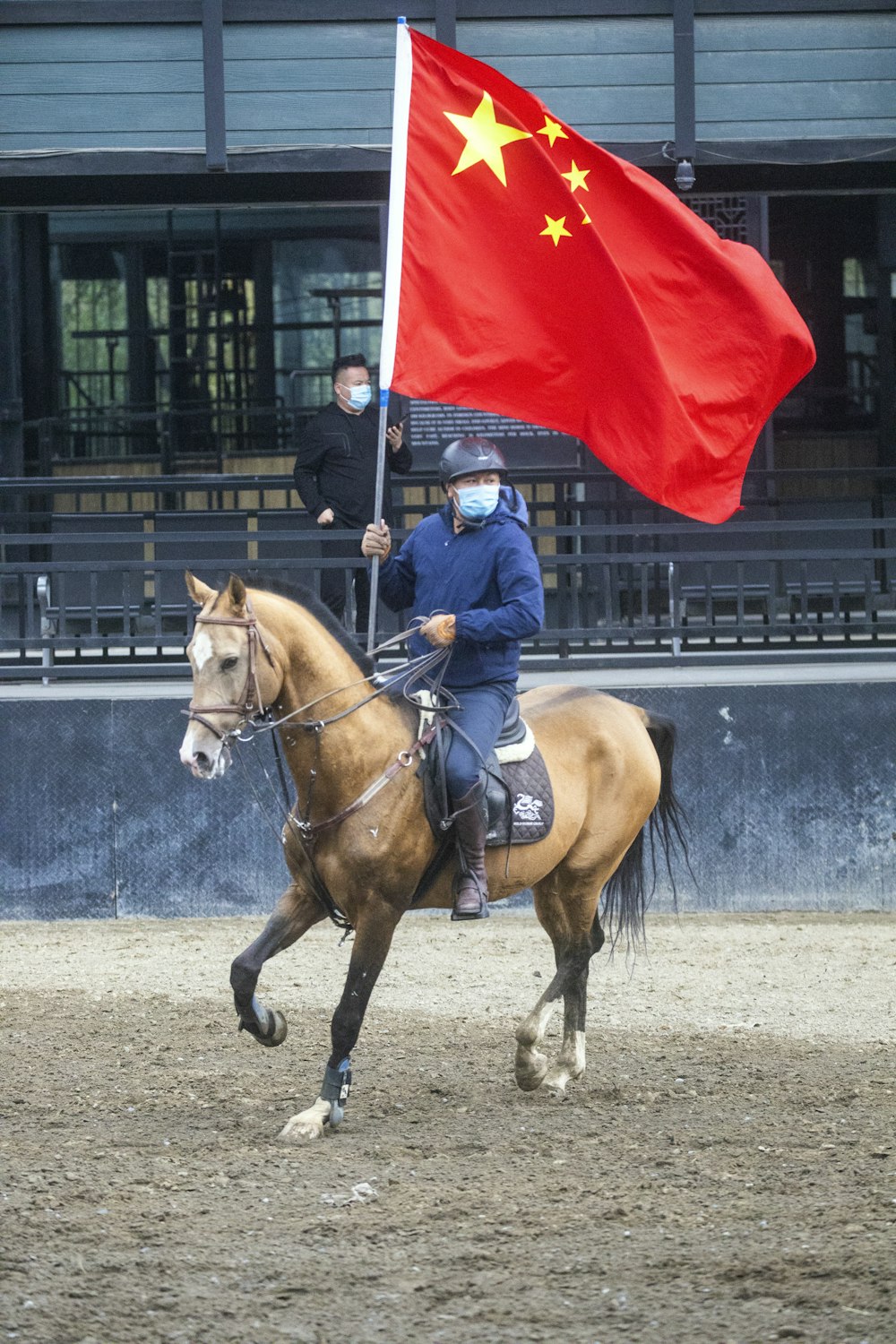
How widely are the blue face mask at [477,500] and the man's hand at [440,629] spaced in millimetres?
448

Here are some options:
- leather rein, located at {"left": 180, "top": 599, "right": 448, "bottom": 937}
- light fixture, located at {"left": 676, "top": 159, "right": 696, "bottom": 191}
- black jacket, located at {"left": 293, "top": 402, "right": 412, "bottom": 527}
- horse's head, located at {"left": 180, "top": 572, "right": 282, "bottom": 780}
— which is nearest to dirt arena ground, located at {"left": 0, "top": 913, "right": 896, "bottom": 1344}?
leather rein, located at {"left": 180, "top": 599, "right": 448, "bottom": 937}

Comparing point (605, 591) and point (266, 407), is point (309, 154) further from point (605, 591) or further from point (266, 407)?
point (266, 407)

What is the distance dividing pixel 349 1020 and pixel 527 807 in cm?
115

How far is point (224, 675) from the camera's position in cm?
609

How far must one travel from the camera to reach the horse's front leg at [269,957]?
6.44 meters

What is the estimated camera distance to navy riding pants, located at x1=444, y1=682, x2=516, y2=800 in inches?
260

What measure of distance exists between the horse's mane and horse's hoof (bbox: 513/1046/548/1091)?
165 cm

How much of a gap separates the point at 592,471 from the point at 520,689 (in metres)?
3.38

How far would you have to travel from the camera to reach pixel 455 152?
754 centimetres

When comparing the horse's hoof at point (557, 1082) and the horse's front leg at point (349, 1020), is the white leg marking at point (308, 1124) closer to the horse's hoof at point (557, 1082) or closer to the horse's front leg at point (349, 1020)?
the horse's front leg at point (349, 1020)

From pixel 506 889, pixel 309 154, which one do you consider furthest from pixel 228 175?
pixel 506 889

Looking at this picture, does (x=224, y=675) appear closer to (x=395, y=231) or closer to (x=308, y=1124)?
(x=308, y=1124)

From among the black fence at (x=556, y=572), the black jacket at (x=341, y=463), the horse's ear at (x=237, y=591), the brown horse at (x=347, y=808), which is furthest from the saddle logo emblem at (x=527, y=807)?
the black jacket at (x=341, y=463)

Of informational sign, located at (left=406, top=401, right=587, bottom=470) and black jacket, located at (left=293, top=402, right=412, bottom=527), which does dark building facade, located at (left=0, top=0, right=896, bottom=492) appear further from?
black jacket, located at (left=293, top=402, right=412, bottom=527)
